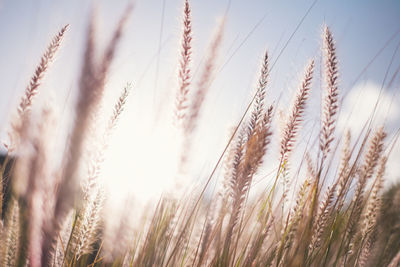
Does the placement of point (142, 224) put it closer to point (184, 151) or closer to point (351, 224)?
point (184, 151)

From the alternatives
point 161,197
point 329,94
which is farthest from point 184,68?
point 329,94

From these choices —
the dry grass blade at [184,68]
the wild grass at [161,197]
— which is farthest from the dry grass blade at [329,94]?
the dry grass blade at [184,68]

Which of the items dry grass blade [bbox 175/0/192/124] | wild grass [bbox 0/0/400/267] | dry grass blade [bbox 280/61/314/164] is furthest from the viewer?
dry grass blade [bbox 280/61/314/164]

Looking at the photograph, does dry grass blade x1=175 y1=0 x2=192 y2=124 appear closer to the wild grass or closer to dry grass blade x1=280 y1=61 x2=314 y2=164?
the wild grass

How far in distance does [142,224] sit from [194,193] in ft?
1.48

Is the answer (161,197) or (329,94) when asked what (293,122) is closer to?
(329,94)

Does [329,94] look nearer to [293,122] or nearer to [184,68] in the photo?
[293,122]

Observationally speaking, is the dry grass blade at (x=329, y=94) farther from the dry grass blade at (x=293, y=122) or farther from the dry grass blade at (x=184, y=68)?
the dry grass blade at (x=184, y=68)

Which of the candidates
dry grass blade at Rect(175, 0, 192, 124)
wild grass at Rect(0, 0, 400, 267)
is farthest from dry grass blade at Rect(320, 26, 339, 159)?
dry grass blade at Rect(175, 0, 192, 124)

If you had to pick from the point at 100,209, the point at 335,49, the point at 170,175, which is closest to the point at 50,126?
the point at 170,175

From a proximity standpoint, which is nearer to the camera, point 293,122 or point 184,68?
point 184,68

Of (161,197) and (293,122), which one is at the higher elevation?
(293,122)

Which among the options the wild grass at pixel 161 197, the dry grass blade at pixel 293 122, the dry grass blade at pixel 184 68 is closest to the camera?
the wild grass at pixel 161 197

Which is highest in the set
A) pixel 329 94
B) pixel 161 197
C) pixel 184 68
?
pixel 329 94
